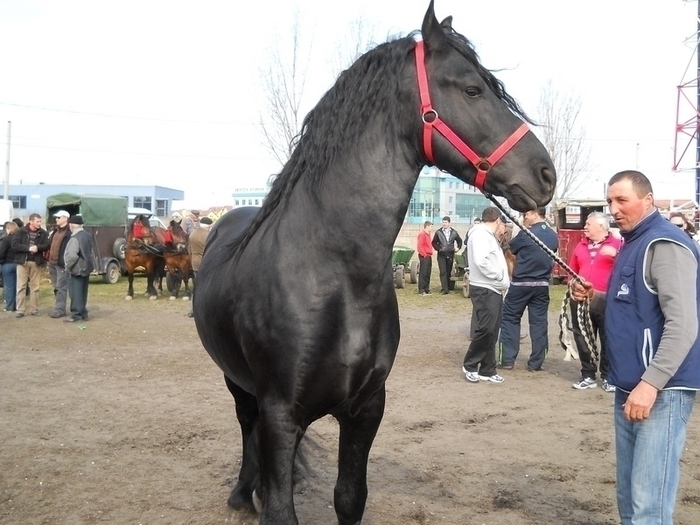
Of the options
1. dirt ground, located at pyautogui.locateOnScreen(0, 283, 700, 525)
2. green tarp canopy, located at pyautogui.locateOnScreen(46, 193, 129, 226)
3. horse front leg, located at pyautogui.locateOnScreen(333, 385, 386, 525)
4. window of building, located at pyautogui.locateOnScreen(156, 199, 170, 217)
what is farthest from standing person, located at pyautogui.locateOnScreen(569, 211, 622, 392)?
window of building, located at pyautogui.locateOnScreen(156, 199, 170, 217)

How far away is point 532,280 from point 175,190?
214ft

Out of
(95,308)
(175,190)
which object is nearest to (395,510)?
(95,308)

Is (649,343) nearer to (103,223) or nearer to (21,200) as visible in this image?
(103,223)

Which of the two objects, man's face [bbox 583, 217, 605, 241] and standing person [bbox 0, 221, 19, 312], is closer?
man's face [bbox 583, 217, 605, 241]

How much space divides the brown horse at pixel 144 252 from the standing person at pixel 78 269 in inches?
142

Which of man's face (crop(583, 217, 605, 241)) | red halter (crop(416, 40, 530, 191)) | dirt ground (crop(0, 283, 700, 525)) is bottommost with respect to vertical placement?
dirt ground (crop(0, 283, 700, 525))

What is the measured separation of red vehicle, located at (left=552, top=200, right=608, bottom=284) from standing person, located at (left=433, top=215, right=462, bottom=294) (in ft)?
10.2

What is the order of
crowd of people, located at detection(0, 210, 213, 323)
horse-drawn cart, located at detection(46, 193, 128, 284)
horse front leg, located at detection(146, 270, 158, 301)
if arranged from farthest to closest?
horse-drawn cart, located at detection(46, 193, 128, 284)
horse front leg, located at detection(146, 270, 158, 301)
crowd of people, located at detection(0, 210, 213, 323)

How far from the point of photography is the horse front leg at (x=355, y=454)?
3125 millimetres

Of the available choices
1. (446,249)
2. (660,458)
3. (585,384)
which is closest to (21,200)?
(446,249)

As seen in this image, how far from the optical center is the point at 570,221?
21750 millimetres

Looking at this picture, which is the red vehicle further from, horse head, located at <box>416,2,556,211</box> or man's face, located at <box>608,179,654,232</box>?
horse head, located at <box>416,2,556,211</box>

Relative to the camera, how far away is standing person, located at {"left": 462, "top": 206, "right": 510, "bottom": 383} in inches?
315

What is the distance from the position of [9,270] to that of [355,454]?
12.7 meters
